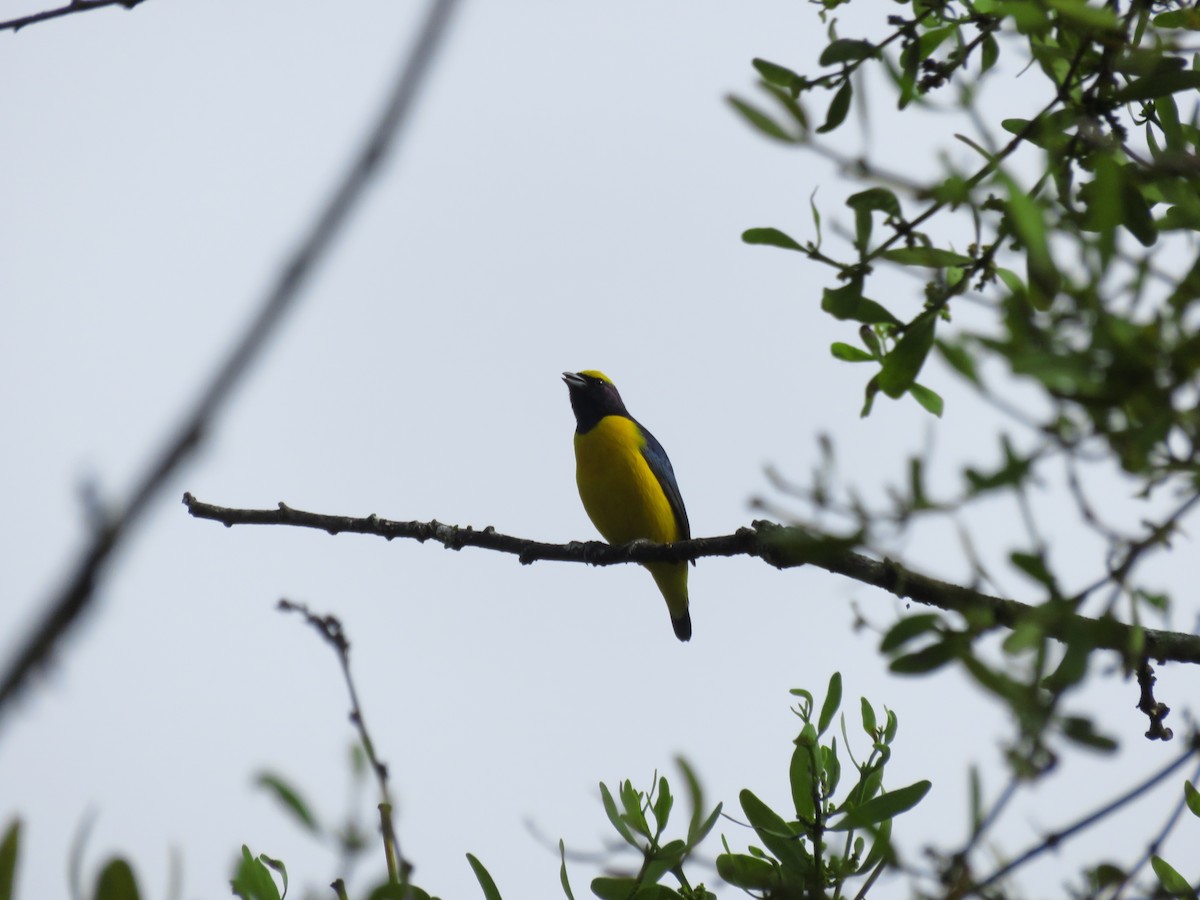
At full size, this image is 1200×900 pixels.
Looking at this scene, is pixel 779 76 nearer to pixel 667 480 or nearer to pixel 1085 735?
pixel 1085 735

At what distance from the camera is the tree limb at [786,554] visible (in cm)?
208

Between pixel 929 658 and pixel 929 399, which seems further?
pixel 929 399

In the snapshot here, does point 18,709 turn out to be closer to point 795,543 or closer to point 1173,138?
point 795,543

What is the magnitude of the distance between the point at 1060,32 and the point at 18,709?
3.23m

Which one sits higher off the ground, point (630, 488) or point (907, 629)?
point (630, 488)

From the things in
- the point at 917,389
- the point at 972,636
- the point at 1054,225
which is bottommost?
the point at 972,636

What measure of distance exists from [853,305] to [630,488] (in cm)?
517

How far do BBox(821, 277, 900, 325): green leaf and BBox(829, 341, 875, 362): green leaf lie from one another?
488mm

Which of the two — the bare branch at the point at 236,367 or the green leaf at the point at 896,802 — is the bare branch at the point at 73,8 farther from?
the green leaf at the point at 896,802

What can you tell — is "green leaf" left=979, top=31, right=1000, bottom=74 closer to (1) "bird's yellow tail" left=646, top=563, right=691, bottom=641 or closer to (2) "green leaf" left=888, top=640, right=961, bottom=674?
(2) "green leaf" left=888, top=640, right=961, bottom=674

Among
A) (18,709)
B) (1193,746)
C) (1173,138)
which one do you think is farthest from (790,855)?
(18,709)

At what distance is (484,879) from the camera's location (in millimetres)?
3012

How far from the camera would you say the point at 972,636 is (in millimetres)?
2057

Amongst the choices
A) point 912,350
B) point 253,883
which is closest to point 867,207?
point 912,350
